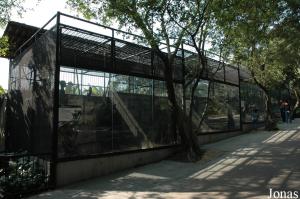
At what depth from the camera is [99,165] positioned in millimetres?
9961

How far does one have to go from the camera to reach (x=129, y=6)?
10320 millimetres

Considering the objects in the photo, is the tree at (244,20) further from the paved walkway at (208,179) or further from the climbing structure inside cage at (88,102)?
the paved walkway at (208,179)

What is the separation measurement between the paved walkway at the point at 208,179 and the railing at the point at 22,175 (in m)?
0.54

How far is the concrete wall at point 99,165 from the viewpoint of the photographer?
907 cm

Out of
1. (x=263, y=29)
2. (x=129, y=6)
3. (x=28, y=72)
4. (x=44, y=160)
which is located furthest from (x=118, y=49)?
(x=263, y=29)

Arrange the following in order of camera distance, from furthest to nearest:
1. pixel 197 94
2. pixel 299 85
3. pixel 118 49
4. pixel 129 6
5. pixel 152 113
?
pixel 299 85, pixel 197 94, pixel 152 113, pixel 118 49, pixel 129 6

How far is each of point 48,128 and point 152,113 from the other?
171 inches

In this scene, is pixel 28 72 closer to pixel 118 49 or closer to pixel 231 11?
pixel 118 49

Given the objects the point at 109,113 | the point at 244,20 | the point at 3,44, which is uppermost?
the point at 244,20

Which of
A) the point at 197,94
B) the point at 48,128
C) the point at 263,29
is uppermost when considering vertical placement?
the point at 263,29

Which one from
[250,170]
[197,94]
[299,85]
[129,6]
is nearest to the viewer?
[250,170]

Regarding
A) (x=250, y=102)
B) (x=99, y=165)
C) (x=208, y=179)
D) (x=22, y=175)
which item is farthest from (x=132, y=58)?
(x=250, y=102)

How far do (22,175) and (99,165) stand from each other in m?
2.29

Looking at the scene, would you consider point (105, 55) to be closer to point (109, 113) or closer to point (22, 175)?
point (109, 113)
